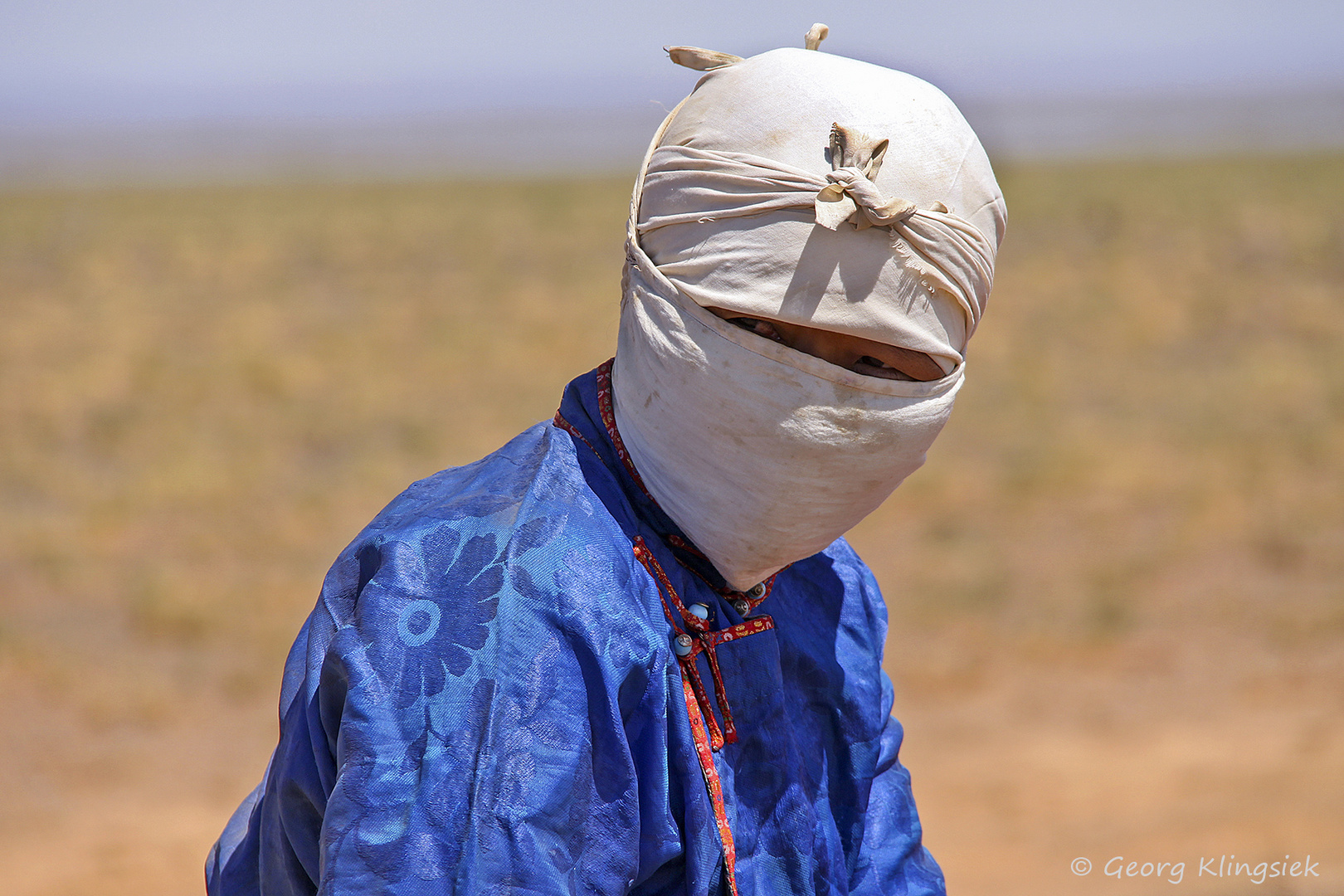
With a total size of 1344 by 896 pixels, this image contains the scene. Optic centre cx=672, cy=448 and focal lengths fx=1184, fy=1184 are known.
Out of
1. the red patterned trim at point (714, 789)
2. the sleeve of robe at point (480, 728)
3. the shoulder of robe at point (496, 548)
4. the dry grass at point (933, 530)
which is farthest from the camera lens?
the dry grass at point (933, 530)

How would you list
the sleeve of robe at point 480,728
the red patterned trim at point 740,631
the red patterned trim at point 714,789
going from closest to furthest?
the sleeve of robe at point 480,728
the red patterned trim at point 714,789
the red patterned trim at point 740,631

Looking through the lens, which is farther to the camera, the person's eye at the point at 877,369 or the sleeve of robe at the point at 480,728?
the person's eye at the point at 877,369

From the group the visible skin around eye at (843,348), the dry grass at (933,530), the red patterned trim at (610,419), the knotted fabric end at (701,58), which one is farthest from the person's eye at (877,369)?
the dry grass at (933,530)

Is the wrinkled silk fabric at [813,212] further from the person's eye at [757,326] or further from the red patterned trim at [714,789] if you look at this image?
the red patterned trim at [714,789]

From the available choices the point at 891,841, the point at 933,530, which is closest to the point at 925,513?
the point at 933,530

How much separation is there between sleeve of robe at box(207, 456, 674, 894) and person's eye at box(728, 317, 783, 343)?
0.37 metres

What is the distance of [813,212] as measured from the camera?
61.8 inches

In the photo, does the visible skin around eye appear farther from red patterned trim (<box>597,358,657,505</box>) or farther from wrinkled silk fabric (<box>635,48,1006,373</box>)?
red patterned trim (<box>597,358,657,505</box>)

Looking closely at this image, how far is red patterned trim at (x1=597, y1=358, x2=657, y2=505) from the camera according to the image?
1.76m

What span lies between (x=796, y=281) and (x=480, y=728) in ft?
2.30

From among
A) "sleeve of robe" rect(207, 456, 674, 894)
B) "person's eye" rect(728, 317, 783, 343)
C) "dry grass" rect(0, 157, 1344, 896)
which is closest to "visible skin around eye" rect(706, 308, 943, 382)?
"person's eye" rect(728, 317, 783, 343)

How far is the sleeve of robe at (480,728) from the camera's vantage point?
1.41 metres

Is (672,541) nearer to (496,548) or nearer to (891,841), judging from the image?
(496,548)

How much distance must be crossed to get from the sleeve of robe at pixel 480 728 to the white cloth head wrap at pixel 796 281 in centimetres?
25
